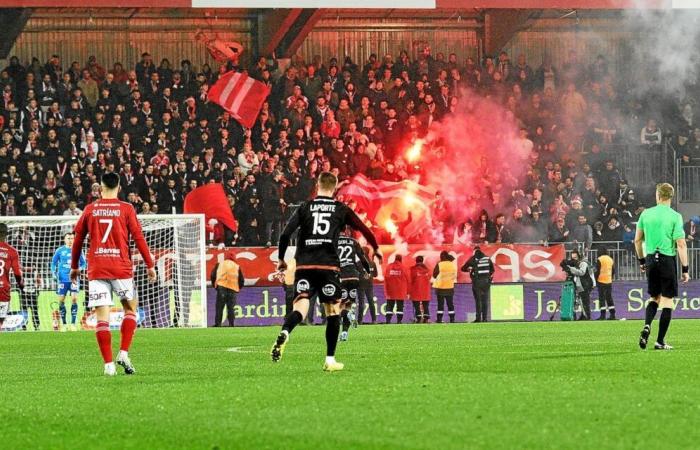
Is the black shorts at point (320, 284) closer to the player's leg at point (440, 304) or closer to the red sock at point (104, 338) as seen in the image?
the red sock at point (104, 338)

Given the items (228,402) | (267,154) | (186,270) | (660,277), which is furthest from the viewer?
(267,154)

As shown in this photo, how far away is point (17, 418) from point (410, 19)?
31454 millimetres

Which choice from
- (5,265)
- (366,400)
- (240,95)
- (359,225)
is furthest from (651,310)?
(240,95)

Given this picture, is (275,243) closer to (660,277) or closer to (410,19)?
(410,19)

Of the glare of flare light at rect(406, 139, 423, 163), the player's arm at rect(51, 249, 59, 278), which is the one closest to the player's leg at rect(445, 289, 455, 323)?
the glare of flare light at rect(406, 139, 423, 163)

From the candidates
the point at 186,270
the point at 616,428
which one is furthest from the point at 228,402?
the point at 186,270

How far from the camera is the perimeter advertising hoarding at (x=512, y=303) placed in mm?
29766

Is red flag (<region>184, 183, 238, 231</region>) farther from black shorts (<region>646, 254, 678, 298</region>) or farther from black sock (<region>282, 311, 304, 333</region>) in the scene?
black sock (<region>282, 311, 304, 333</region>)

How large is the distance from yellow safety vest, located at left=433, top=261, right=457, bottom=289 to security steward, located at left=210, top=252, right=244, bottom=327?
481 cm

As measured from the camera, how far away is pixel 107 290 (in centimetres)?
1180

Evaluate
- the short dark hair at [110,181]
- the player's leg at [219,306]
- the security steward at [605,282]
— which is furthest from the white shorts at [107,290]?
the security steward at [605,282]

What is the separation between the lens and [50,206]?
2886cm

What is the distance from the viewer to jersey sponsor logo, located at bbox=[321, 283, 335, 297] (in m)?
11.6

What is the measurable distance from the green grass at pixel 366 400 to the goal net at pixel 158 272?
1273cm
